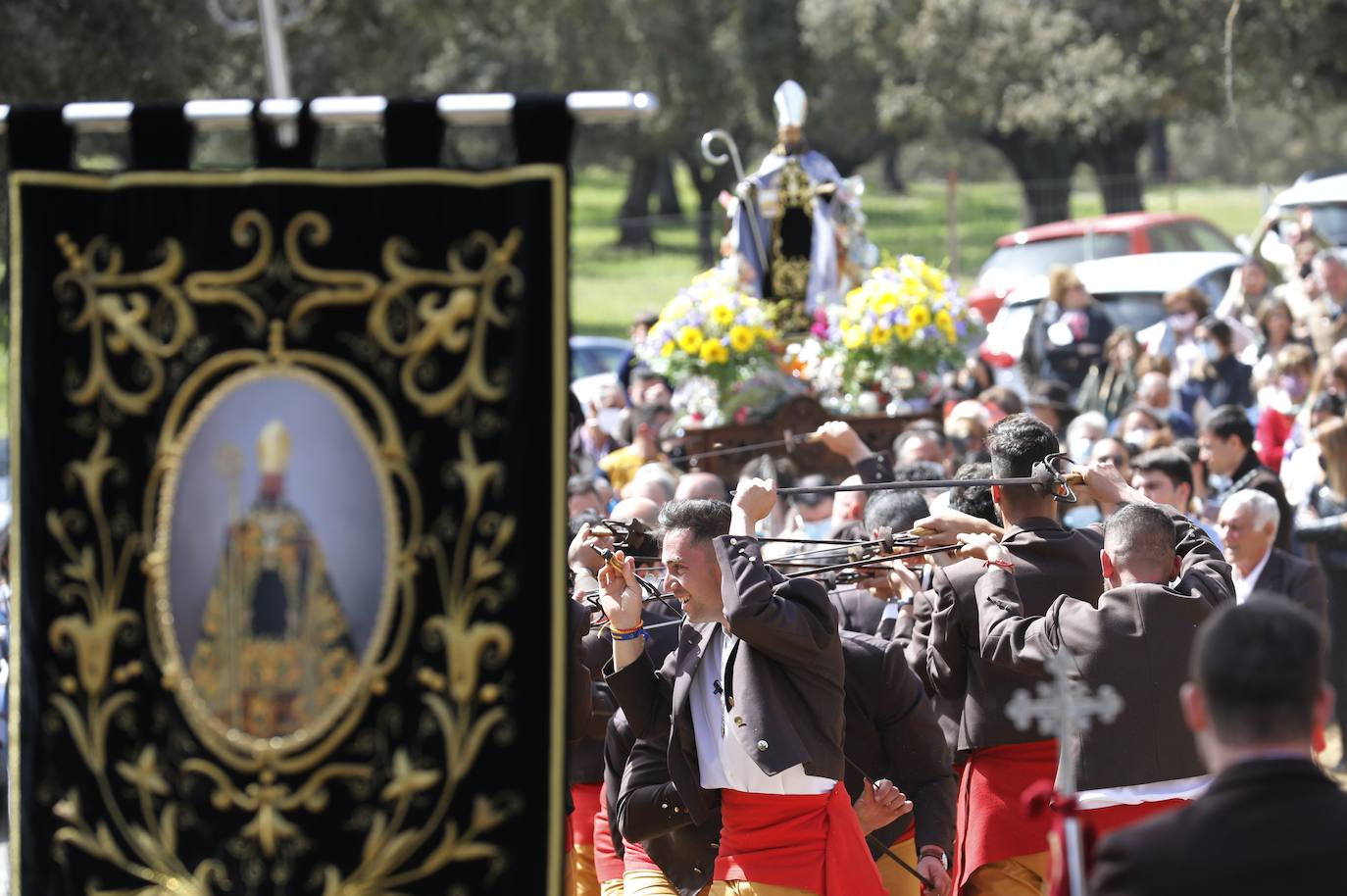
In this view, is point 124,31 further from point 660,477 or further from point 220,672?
point 220,672

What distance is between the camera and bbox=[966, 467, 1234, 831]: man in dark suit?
5.36 m

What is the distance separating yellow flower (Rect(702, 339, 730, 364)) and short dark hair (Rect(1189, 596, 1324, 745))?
687 cm

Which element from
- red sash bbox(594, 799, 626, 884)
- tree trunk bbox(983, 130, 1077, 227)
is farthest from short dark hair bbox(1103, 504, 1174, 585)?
tree trunk bbox(983, 130, 1077, 227)

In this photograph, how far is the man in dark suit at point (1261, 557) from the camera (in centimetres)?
794

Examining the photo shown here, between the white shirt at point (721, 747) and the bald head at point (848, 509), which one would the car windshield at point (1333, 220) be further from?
the white shirt at point (721, 747)

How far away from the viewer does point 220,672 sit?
4145 mm

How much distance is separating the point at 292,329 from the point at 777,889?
8.02ft

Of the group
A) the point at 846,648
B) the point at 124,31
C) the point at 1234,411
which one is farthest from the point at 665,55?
the point at 846,648

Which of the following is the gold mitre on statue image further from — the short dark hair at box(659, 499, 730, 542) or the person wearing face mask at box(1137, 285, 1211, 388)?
the person wearing face mask at box(1137, 285, 1211, 388)

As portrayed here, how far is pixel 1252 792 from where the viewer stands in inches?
127

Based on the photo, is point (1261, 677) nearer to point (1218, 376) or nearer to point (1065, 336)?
point (1218, 376)

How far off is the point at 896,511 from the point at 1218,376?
6493 mm

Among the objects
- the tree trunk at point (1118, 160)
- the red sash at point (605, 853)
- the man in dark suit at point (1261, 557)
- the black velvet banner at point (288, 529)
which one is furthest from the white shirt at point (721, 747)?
the tree trunk at point (1118, 160)

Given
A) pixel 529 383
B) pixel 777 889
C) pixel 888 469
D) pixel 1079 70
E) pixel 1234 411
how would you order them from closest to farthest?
pixel 529 383 → pixel 777 889 → pixel 888 469 → pixel 1234 411 → pixel 1079 70
